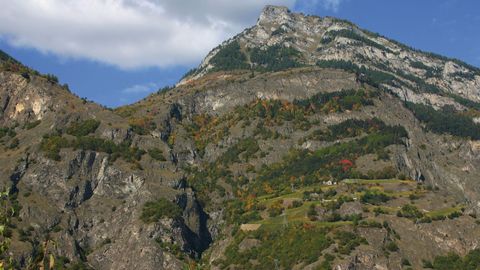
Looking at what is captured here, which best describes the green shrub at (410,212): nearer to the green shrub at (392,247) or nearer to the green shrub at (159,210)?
the green shrub at (392,247)

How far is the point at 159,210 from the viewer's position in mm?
185500

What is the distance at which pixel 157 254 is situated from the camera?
172625mm

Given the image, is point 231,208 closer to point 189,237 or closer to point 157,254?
point 189,237

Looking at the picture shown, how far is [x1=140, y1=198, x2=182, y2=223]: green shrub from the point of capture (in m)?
183

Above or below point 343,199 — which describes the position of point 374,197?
above

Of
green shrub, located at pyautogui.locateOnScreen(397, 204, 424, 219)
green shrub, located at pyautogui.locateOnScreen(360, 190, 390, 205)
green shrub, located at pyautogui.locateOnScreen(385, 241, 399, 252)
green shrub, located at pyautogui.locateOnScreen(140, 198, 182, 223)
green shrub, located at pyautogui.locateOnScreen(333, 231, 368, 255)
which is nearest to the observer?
Answer: green shrub, located at pyautogui.locateOnScreen(333, 231, 368, 255)

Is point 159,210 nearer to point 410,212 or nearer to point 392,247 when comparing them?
point 392,247

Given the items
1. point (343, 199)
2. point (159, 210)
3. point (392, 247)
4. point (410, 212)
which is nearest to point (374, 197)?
point (343, 199)

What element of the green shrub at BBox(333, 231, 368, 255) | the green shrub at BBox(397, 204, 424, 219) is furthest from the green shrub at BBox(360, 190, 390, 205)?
the green shrub at BBox(333, 231, 368, 255)

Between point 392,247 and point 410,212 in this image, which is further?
point 410,212

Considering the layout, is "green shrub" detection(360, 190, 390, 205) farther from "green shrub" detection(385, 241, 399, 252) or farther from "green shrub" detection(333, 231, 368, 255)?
"green shrub" detection(385, 241, 399, 252)

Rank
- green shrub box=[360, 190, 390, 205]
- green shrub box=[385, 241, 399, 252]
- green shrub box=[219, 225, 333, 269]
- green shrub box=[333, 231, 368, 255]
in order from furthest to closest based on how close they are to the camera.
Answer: green shrub box=[360, 190, 390, 205], green shrub box=[385, 241, 399, 252], green shrub box=[219, 225, 333, 269], green shrub box=[333, 231, 368, 255]

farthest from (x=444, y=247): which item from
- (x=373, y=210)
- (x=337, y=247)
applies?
(x=337, y=247)

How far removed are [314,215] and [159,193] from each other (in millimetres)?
53684
